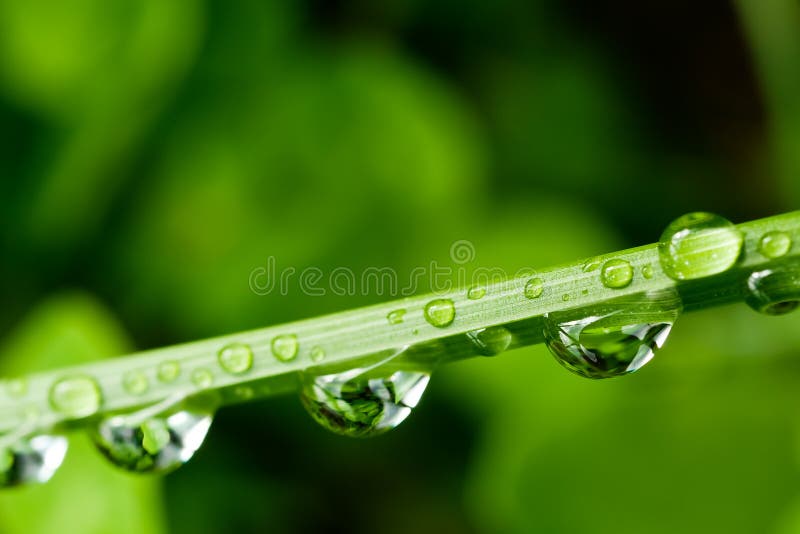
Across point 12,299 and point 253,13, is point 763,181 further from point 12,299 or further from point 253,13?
point 12,299

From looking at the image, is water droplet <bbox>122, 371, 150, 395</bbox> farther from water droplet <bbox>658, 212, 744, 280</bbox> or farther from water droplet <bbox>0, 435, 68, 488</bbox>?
water droplet <bbox>658, 212, 744, 280</bbox>

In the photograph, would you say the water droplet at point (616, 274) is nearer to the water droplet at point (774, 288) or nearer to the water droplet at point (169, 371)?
the water droplet at point (774, 288)

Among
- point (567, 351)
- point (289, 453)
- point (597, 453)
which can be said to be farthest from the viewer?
point (289, 453)

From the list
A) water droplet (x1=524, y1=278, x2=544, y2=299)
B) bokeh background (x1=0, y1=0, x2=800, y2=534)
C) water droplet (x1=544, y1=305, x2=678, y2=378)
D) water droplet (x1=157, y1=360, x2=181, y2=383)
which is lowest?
water droplet (x1=544, y1=305, x2=678, y2=378)

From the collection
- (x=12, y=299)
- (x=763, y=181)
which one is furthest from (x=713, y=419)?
(x=12, y=299)

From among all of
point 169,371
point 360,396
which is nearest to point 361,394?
point 360,396

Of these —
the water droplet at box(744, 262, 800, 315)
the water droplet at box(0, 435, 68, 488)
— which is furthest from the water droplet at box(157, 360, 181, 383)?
the water droplet at box(744, 262, 800, 315)

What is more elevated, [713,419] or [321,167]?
[321,167]
